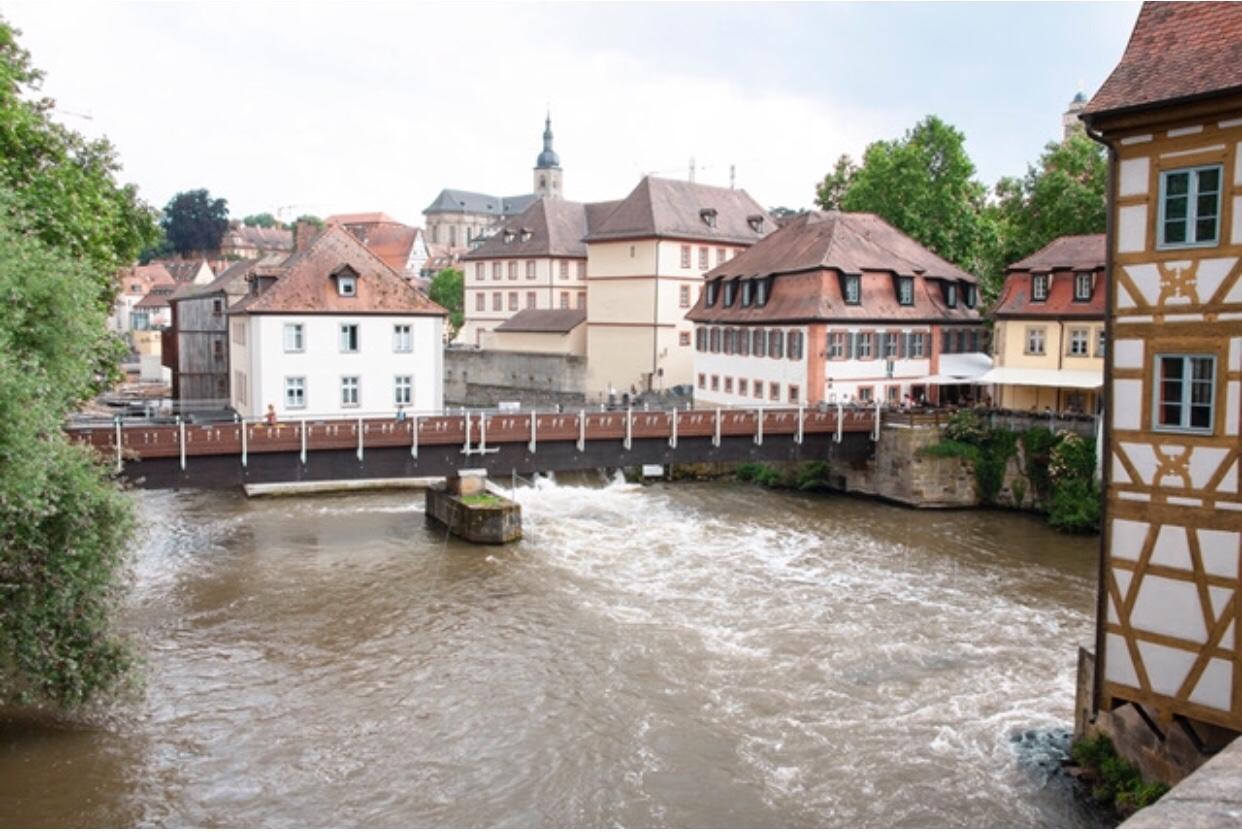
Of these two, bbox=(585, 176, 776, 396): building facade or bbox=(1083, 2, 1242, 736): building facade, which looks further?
bbox=(585, 176, 776, 396): building facade

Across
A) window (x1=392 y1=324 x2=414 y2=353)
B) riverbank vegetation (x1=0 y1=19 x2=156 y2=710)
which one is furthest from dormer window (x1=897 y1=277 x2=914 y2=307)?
riverbank vegetation (x1=0 y1=19 x2=156 y2=710)

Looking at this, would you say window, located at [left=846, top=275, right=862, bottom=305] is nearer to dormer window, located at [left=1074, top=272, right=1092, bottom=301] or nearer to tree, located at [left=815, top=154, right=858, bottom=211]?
dormer window, located at [left=1074, top=272, right=1092, bottom=301]

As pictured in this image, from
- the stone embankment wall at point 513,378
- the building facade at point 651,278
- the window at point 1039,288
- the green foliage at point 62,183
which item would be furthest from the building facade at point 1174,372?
the stone embankment wall at point 513,378

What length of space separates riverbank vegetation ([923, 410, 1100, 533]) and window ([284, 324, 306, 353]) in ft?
64.2

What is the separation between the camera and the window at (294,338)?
35.3 meters

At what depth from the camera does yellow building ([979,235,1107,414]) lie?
3400cm

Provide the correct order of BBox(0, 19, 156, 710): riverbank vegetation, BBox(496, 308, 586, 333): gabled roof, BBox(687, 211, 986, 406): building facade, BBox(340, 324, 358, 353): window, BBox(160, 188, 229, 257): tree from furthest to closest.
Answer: BBox(160, 188, 229, 257): tree → BBox(496, 308, 586, 333): gabled roof → BBox(687, 211, 986, 406): building facade → BBox(340, 324, 358, 353): window → BBox(0, 19, 156, 710): riverbank vegetation

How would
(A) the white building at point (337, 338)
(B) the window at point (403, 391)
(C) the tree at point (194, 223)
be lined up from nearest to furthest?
(A) the white building at point (337, 338), (B) the window at point (403, 391), (C) the tree at point (194, 223)

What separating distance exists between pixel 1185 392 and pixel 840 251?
90.9 ft

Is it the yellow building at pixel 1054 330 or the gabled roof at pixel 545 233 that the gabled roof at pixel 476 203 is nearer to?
the gabled roof at pixel 545 233

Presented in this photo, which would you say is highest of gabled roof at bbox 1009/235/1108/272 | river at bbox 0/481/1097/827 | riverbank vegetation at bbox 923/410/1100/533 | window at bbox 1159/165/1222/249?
gabled roof at bbox 1009/235/1108/272

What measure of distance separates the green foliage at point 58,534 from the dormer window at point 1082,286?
28713mm

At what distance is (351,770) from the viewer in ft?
48.2

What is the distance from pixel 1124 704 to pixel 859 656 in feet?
21.9
